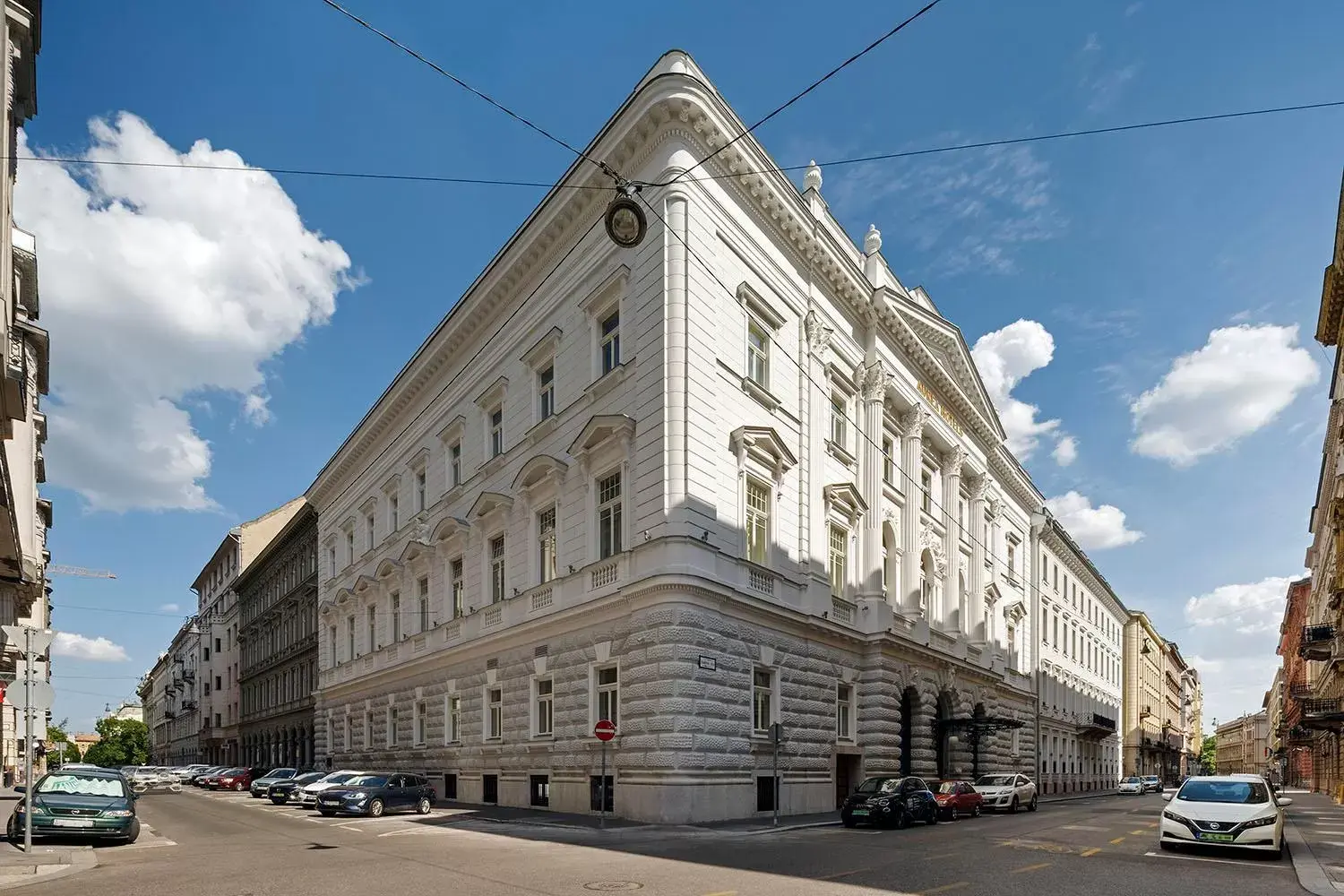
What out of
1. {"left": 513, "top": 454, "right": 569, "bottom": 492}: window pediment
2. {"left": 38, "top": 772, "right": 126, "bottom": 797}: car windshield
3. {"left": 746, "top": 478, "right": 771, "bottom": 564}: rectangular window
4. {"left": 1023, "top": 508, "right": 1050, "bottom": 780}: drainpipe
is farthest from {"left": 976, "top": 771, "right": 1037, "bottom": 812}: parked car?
{"left": 38, "top": 772, "right": 126, "bottom": 797}: car windshield

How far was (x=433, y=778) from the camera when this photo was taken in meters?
34.2

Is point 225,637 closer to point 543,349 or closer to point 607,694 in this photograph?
point 543,349

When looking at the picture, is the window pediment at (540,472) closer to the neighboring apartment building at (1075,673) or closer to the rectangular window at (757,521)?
the rectangular window at (757,521)

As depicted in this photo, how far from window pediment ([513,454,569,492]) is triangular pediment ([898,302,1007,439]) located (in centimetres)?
1475

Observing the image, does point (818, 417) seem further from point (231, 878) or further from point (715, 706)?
point (231, 878)

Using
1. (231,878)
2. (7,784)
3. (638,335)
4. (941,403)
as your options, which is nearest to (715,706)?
(638,335)

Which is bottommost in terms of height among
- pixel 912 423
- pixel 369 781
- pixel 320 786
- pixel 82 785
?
pixel 320 786

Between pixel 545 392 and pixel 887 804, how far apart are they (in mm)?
15414

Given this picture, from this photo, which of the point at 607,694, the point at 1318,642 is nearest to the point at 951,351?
the point at 1318,642

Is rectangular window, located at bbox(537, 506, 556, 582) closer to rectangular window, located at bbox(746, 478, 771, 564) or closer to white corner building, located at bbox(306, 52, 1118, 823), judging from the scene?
white corner building, located at bbox(306, 52, 1118, 823)

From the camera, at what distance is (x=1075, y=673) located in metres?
66.7

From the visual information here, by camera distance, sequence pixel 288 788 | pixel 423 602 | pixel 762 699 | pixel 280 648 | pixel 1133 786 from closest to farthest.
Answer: pixel 762 699
pixel 288 788
pixel 423 602
pixel 280 648
pixel 1133 786

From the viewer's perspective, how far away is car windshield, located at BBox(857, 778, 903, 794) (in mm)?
22953

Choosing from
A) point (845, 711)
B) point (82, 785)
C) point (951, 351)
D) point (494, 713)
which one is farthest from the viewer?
point (951, 351)
